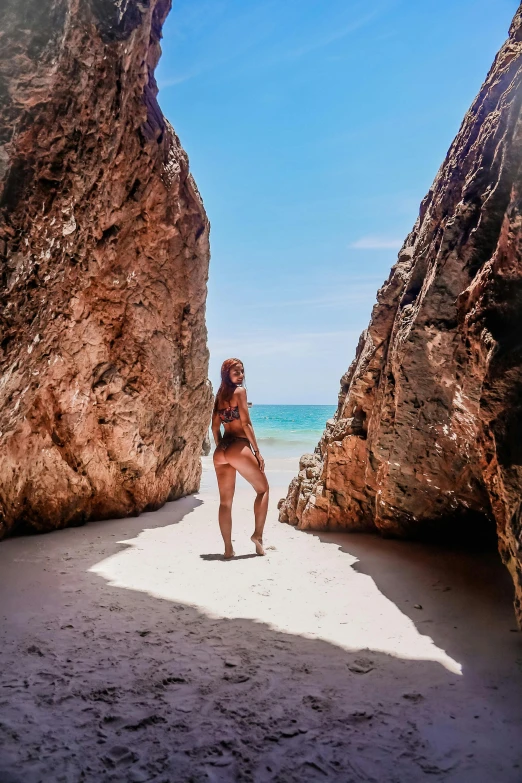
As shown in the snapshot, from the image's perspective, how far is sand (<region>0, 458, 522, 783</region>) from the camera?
197 centimetres

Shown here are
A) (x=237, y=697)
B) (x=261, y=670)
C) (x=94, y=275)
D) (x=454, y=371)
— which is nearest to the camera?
(x=237, y=697)

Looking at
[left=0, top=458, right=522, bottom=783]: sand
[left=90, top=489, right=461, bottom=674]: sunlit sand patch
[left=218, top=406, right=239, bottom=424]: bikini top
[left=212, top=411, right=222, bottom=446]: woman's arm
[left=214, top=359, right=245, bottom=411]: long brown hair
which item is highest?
[left=214, top=359, right=245, bottom=411]: long brown hair

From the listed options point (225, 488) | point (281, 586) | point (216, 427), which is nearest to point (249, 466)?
point (225, 488)

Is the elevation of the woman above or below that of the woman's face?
below

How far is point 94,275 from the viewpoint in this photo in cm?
641

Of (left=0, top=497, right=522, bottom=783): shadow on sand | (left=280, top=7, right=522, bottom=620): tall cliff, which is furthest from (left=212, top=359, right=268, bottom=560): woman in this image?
(left=0, top=497, right=522, bottom=783): shadow on sand

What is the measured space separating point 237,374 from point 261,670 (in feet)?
11.4

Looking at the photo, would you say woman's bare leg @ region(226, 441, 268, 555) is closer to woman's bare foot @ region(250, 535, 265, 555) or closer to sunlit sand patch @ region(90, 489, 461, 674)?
woman's bare foot @ region(250, 535, 265, 555)

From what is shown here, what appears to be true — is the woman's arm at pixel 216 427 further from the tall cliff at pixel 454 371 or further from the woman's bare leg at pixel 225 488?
the tall cliff at pixel 454 371

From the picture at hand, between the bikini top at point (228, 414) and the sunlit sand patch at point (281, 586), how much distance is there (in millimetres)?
1591

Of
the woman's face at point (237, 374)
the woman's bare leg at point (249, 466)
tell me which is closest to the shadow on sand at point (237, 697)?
the woman's bare leg at point (249, 466)

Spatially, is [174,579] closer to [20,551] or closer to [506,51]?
[20,551]

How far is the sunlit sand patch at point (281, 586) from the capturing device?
3.26 meters

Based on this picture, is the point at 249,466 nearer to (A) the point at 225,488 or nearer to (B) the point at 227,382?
(A) the point at 225,488
